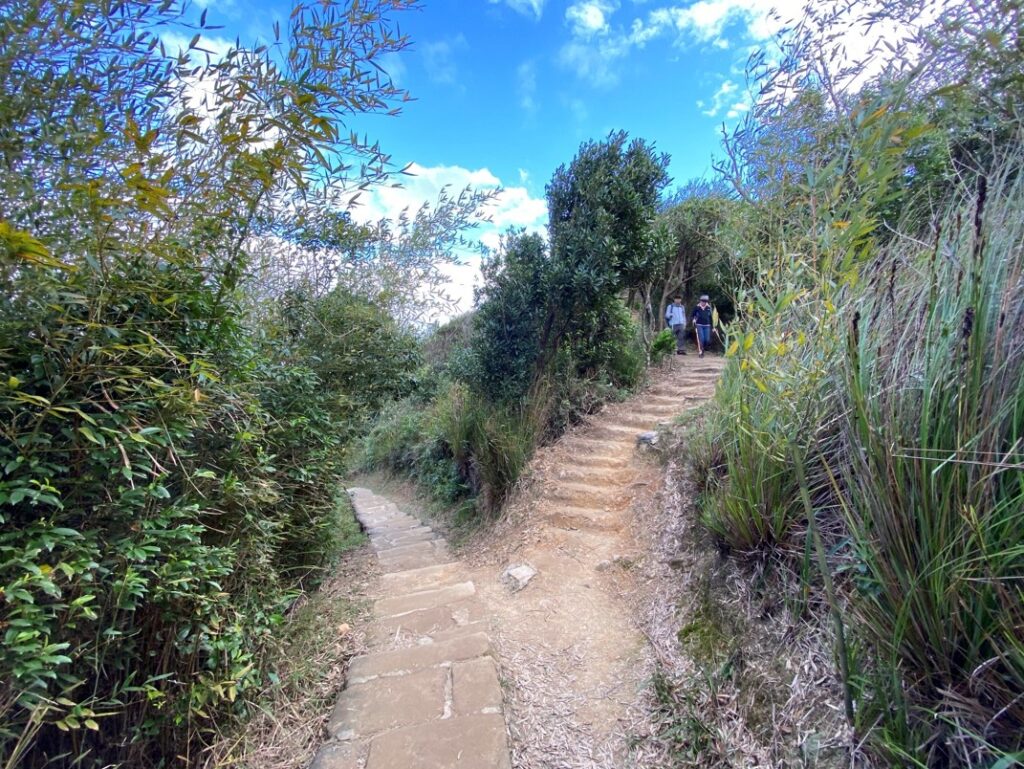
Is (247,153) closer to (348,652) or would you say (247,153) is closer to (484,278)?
(348,652)

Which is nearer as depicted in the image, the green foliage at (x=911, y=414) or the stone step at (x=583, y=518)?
the green foliage at (x=911, y=414)

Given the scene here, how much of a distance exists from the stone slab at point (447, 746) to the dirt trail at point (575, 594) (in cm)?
10

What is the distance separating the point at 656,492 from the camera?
3.30 metres

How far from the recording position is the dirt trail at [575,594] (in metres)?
1.73

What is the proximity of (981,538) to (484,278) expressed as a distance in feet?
15.5

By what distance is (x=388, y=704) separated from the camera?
177cm

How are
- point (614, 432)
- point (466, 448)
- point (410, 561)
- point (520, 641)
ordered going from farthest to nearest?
point (466, 448) → point (614, 432) → point (410, 561) → point (520, 641)

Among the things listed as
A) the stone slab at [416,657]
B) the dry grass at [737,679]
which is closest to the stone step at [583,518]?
the dry grass at [737,679]

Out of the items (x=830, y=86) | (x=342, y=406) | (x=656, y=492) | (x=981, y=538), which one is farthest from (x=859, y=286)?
(x=342, y=406)

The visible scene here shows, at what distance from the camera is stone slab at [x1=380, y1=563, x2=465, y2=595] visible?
306 centimetres

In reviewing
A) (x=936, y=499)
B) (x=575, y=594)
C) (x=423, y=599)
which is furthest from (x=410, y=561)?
(x=936, y=499)

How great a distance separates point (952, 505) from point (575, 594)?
6.89 ft

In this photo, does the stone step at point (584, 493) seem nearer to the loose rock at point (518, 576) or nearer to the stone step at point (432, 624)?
the loose rock at point (518, 576)

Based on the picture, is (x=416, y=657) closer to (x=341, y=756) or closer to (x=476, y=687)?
(x=476, y=687)
